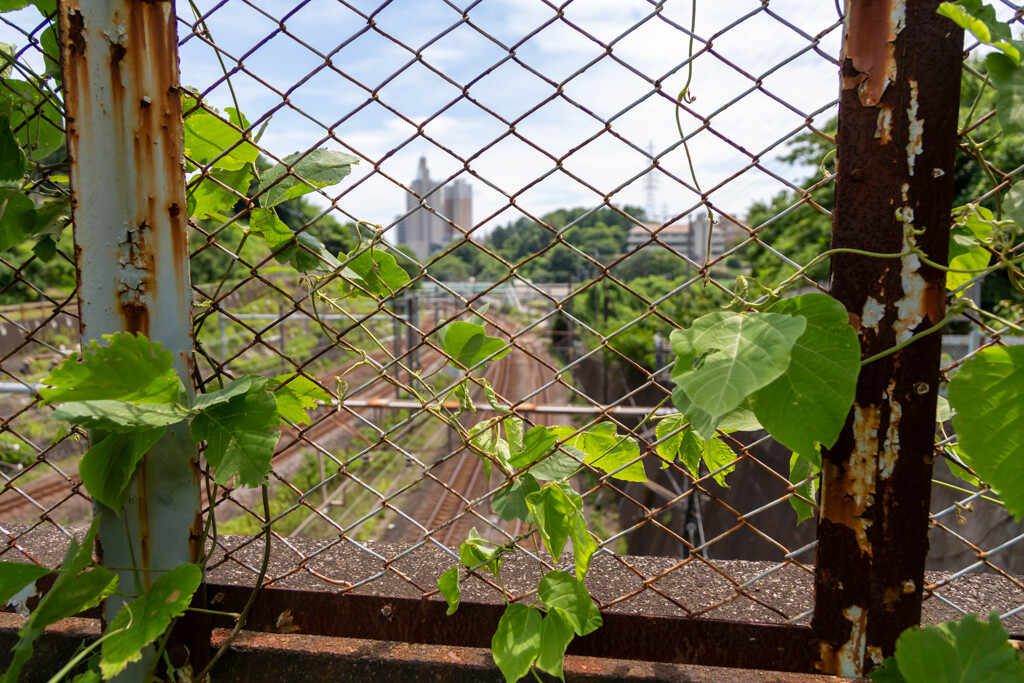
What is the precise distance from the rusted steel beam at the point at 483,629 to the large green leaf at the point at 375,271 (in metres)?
0.50

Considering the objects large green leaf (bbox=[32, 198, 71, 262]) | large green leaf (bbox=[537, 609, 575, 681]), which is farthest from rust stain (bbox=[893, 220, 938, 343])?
large green leaf (bbox=[32, 198, 71, 262])

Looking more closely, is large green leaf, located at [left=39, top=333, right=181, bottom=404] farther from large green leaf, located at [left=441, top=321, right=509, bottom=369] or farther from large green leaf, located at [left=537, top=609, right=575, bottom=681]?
large green leaf, located at [left=537, top=609, right=575, bottom=681]

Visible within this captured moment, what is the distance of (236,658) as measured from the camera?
956mm

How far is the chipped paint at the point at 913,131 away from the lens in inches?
27.5

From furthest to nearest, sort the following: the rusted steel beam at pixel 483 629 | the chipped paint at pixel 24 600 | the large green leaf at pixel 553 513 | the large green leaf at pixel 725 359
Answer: the chipped paint at pixel 24 600, the rusted steel beam at pixel 483 629, the large green leaf at pixel 553 513, the large green leaf at pixel 725 359

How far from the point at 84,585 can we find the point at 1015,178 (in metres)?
1.31

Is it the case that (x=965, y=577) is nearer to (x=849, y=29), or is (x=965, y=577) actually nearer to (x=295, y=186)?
(x=849, y=29)

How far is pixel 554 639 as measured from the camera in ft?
2.73

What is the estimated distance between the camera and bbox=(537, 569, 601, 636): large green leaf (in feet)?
2.80

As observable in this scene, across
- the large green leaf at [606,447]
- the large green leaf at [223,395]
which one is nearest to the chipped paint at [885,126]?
the large green leaf at [606,447]

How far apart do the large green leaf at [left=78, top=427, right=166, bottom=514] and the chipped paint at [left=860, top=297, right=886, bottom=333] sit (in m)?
0.88

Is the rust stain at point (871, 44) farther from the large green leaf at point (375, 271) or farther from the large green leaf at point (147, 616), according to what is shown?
the large green leaf at point (147, 616)

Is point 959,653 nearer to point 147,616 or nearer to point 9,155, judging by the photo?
point 147,616

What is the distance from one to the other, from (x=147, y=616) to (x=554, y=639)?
536 mm
